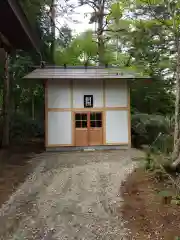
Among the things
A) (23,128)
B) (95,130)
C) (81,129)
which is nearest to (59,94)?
(81,129)

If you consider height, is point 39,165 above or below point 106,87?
below

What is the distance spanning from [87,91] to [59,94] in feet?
3.61

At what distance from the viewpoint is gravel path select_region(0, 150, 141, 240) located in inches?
167

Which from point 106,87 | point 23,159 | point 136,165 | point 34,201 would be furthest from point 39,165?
point 106,87

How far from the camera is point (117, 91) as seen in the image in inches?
486

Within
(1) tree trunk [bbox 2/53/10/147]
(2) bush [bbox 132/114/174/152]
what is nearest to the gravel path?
(1) tree trunk [bbox 2/53/10/147]

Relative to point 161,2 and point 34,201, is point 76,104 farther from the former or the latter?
point 34,201

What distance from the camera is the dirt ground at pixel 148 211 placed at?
434cm

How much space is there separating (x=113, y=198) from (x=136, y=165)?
9.86 feet

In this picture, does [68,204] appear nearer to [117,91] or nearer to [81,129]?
[81,129]

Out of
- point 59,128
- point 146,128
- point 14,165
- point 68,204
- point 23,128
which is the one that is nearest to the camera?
point 68,204

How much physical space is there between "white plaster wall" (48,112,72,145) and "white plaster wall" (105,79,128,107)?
6.02ft

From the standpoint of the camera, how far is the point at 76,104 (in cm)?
1209

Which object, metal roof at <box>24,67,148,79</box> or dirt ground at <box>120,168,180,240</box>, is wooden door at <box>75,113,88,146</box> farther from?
dirt ground at <box>120,168,180,240</box>
